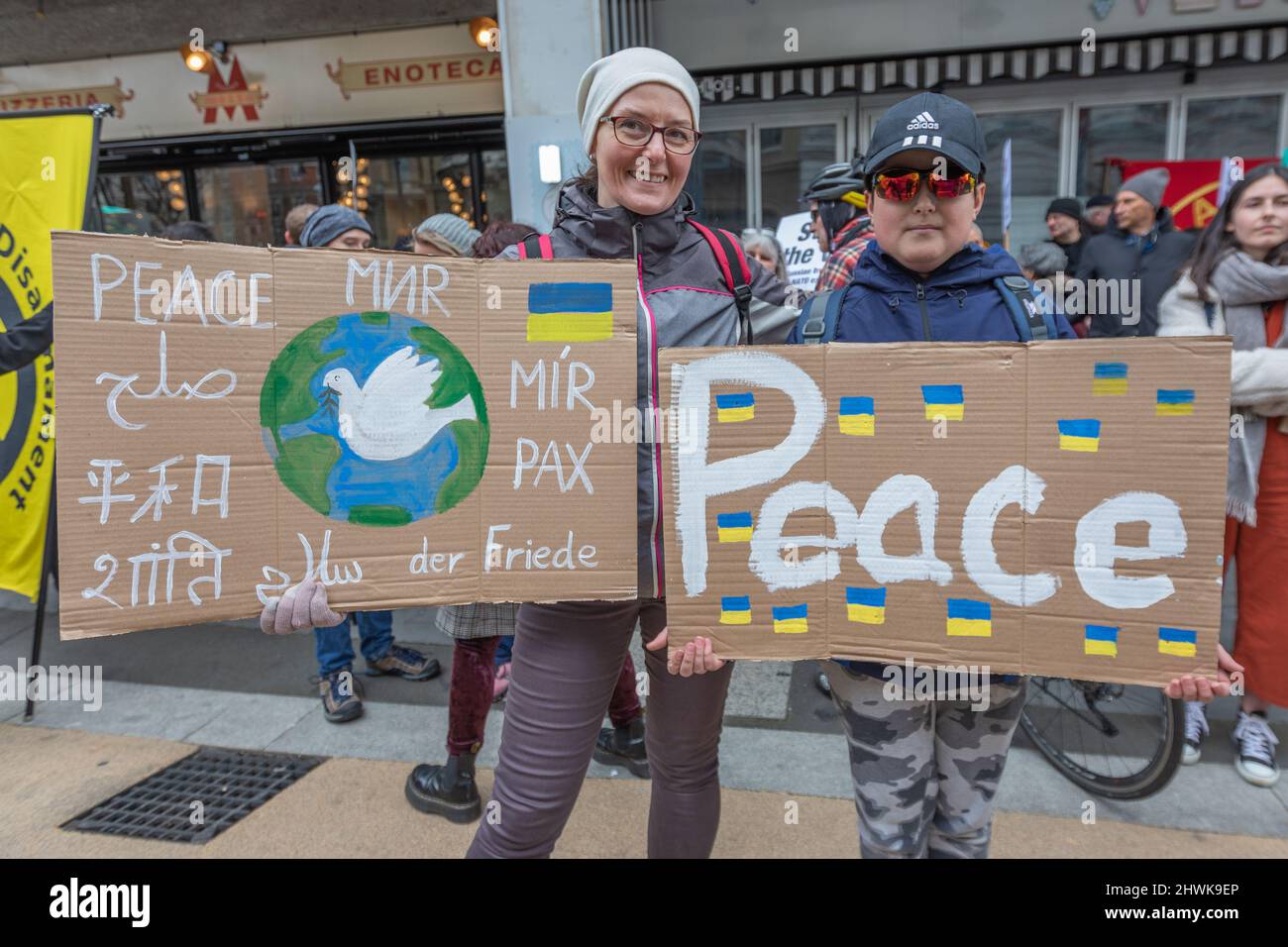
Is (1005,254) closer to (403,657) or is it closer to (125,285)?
(125,285)

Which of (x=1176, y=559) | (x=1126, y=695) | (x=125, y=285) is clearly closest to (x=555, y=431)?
(x=125, y=285)

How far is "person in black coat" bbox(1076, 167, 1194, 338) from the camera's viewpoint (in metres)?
4.73

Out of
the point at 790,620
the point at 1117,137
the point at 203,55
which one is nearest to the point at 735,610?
the point at 790,620

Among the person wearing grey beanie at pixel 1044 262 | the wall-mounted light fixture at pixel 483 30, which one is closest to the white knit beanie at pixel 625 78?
the person wearing grey beanie at pixel 1044 262

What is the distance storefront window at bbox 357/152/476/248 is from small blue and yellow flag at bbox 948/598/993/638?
25.3 feet

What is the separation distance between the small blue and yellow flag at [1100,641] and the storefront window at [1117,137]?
288 inches

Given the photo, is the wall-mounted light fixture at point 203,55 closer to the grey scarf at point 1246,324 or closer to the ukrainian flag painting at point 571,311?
the ukrainian flag painting at point 571,311

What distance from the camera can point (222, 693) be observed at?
3.99 m

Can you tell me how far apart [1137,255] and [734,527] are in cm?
425

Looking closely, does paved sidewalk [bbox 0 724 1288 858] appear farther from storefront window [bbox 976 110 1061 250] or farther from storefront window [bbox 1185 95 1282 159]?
storefront window [bbox 1185 95 1282 159]

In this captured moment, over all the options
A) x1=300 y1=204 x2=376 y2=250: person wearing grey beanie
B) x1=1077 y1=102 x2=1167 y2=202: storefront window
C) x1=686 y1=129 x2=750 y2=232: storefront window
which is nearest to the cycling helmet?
x1=300 y1=204 x2=376 y2=250: person wearing grey beanie

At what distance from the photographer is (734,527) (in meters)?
1.77

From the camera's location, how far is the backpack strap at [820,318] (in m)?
1.83

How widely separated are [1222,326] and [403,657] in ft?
12.1
